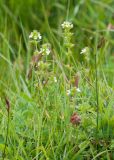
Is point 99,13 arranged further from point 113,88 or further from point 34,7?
point 113,88

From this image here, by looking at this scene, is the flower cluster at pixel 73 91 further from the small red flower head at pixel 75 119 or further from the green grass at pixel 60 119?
the small red flower head at pixel 75 119

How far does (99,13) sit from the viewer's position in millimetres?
5168

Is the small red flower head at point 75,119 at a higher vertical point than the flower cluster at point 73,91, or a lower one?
→ lower

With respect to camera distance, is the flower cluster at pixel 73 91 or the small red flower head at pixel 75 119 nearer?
the small red flower head at pixel 75 119

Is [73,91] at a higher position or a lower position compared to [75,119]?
higher

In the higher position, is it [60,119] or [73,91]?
[73,91]

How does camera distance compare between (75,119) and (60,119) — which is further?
(60,119)

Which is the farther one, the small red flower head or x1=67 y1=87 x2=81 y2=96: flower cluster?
x1=67 y1=87 x2=81 y2=96: flower cluster

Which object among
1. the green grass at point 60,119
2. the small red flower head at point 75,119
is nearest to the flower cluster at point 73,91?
the green grass at point 60,119

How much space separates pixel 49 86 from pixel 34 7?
9.05 feet

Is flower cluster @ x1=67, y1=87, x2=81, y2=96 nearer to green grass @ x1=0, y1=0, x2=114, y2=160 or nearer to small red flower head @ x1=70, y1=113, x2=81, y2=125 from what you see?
green grass @ x1=0, y1=0, x2=114, y2=160

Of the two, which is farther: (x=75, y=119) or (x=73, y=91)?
(x=73, y=91)

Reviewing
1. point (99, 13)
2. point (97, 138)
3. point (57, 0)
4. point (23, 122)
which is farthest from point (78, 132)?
point (57, 0)

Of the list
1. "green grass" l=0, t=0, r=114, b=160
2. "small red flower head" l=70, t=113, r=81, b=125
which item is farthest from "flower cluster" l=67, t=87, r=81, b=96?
"small red flower head" l=70, t=113, r=81, b=125
